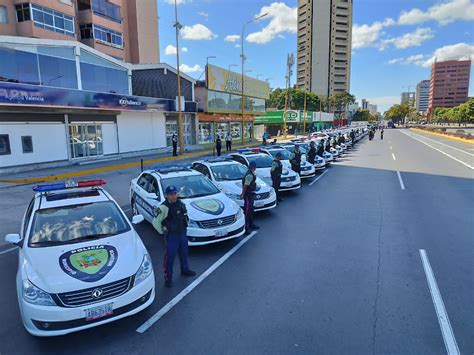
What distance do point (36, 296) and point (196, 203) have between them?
360 centimetres

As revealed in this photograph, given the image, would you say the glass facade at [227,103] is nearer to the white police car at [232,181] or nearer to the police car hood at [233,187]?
the white police car at [232,181]

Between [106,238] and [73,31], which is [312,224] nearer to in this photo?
[106,238]

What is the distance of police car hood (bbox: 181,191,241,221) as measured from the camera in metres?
6.38

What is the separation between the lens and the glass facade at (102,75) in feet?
67.9

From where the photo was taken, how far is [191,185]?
298 inches

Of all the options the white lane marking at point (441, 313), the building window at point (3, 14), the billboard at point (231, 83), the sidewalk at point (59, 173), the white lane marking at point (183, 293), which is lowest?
the white lane marking at point (183, 293)

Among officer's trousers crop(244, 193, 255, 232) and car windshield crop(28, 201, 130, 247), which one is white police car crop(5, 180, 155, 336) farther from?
officer's trousers crop(244, 193, 255, 232)

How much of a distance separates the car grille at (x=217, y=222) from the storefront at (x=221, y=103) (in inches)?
1048

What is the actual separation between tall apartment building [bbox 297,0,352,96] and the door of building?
117487 mm

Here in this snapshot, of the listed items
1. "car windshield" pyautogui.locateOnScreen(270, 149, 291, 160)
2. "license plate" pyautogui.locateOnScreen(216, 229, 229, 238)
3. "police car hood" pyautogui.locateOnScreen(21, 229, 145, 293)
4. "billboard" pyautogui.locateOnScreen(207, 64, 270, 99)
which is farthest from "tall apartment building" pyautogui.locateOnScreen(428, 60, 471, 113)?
"police car hood" pyautogui.locateOnScreen(21, 229, 145, 293)

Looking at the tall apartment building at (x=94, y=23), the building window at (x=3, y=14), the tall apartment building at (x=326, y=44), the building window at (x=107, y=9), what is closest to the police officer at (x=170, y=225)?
the tall apartment building at (x=94, y=23)

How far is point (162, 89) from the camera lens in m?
27.3

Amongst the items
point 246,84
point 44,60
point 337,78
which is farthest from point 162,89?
point 337,78

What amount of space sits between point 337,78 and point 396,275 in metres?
139
